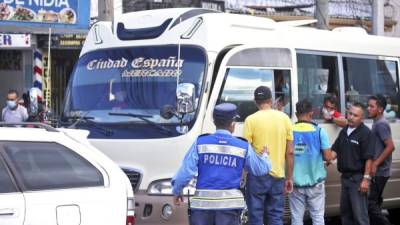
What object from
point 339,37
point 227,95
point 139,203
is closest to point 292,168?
point 227,95

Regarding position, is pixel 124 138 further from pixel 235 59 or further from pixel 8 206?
pixel 8 206

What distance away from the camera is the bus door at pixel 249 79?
746cm

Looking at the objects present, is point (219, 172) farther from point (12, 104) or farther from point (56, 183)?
point (12, 104)

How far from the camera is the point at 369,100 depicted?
28.7ft

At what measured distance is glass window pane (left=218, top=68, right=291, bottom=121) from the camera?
756 cm

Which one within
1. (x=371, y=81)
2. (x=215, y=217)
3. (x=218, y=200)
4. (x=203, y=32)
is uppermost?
(x=203, y=32)

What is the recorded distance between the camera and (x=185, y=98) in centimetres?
700

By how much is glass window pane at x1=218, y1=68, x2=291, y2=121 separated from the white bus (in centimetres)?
1

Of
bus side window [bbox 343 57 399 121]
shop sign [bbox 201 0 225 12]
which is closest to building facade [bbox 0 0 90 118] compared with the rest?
shop sign [bbox 201 0 225 12]

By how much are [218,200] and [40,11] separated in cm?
702

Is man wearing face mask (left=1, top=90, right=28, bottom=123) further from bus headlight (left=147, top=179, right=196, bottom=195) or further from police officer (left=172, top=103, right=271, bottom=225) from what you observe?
police officer (left=172, top=103, right=271, bottom=225)

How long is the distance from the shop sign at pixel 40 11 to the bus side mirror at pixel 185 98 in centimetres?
521

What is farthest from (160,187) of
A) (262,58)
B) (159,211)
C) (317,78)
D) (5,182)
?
(317,78)

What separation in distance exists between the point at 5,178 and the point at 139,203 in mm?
2412
